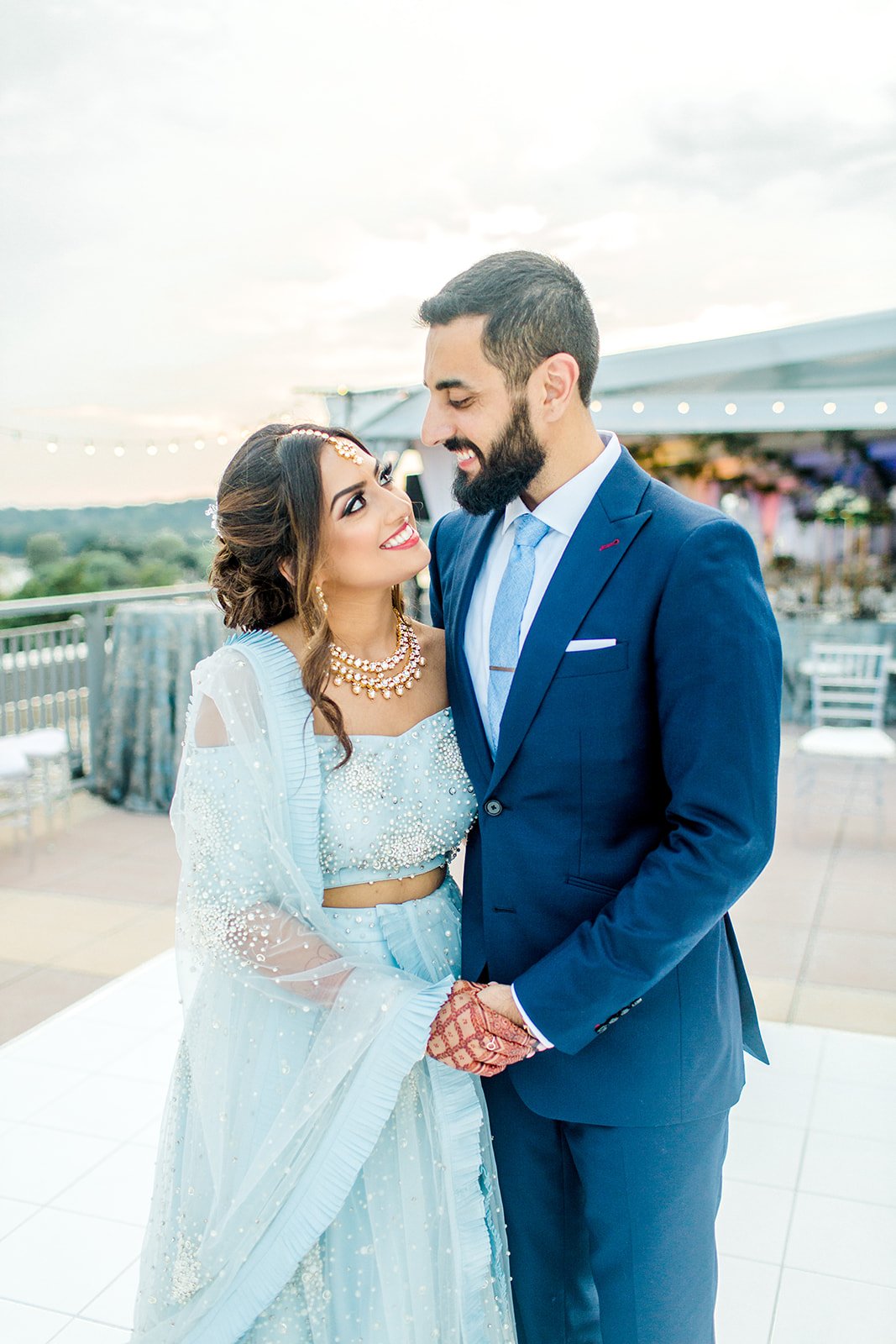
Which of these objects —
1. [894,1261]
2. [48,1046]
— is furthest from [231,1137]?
[48,1046]

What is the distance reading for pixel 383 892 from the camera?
61.6 inches

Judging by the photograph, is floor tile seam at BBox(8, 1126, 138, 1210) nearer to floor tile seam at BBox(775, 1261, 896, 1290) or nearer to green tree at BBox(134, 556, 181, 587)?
floor tile seam at BBox(775, 1261, 896, 1290)

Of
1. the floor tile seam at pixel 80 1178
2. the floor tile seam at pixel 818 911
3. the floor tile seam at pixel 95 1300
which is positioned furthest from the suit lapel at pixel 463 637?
the floor tile seam at pixel 818 911

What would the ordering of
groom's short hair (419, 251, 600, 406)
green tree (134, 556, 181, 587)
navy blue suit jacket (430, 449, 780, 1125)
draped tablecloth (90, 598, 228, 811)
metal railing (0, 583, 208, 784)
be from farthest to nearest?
green tree (134, 556, 181, 587)
draped tablecloth (90, 598, 228, 811)
metal railing (0, 583, 208, 784)
groom's short hair (419, 251, 600, 406)
navy blue suit jacket (430, 449, 780, 1125)

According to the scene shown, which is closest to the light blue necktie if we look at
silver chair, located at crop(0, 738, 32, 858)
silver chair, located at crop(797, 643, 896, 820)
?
silver chair, located at crop(0, 738, 32, 858)

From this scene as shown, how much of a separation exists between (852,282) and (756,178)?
1112mm

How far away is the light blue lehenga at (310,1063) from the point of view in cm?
143

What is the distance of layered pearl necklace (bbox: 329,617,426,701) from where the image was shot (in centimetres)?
159

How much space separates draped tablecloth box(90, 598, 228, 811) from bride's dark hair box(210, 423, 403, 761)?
4854 millimetres

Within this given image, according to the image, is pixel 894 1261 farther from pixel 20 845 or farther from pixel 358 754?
pixel 20 845

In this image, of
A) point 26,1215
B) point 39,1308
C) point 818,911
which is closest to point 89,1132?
point 26,1215

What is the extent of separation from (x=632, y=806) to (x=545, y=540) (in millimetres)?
374

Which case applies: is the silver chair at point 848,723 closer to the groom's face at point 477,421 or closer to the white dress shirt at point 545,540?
the white dress shirt at point 545,540

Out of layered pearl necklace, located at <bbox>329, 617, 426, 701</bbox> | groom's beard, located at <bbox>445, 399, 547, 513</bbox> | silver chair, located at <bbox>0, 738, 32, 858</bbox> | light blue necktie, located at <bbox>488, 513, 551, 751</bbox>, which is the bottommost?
silver chair, located at <bbox>0, 738, 32, 858</bbox>
